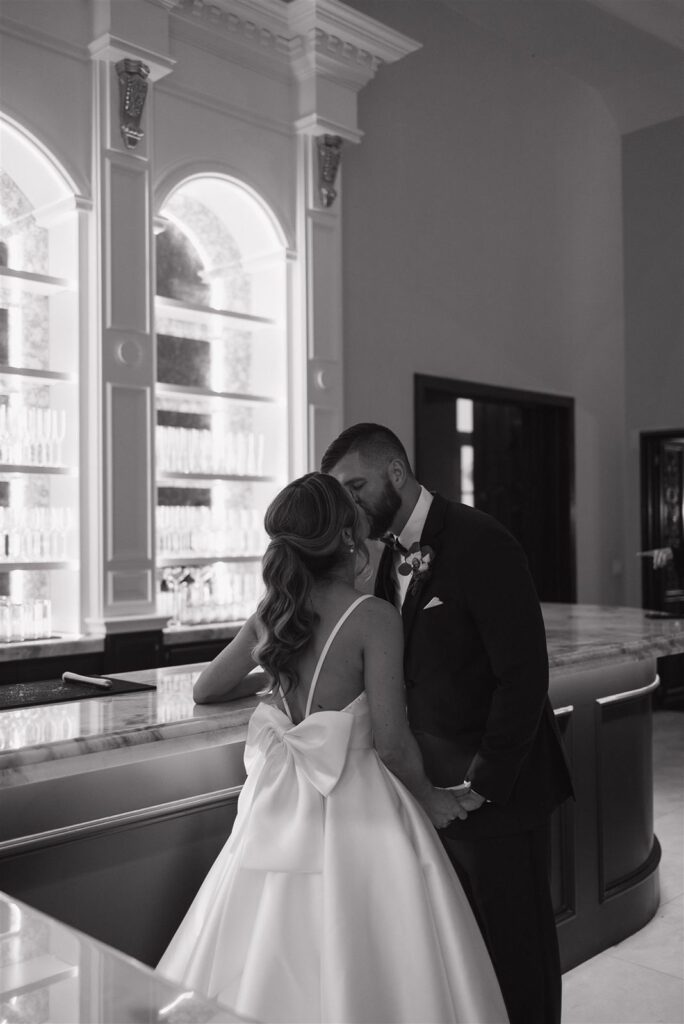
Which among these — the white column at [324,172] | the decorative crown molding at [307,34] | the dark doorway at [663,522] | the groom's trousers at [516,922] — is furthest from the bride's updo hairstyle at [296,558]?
the dark doorway at [663,522]

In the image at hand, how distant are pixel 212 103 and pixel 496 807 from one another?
4.39 metres

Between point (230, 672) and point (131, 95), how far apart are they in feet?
11.6

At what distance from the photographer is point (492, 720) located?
2.11 m

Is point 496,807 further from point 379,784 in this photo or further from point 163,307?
point 163,307

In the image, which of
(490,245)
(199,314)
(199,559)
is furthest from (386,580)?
(490,245)

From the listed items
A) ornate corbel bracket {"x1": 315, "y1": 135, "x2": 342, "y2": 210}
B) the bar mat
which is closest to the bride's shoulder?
the bar mat

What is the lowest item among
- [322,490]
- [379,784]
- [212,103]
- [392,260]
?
[379,784]

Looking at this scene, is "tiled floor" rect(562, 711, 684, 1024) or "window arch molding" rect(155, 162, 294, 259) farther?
"window arch molding" rect(155, 162, 294, 259)

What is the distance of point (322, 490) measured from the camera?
2.00m

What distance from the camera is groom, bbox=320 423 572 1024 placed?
211cm

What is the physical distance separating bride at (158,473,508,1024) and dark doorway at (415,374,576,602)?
Answer: 5033mm

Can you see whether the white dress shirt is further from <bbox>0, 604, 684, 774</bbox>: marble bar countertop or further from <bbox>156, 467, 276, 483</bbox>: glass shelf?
<bbox>156, 467, 276, 483</bbox>: glass shelf

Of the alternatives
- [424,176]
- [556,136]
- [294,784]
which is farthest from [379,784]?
[556,136]

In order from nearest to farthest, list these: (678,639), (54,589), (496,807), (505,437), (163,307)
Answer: (496,807), (678,639), (54,589), (163,307), (505,437)
